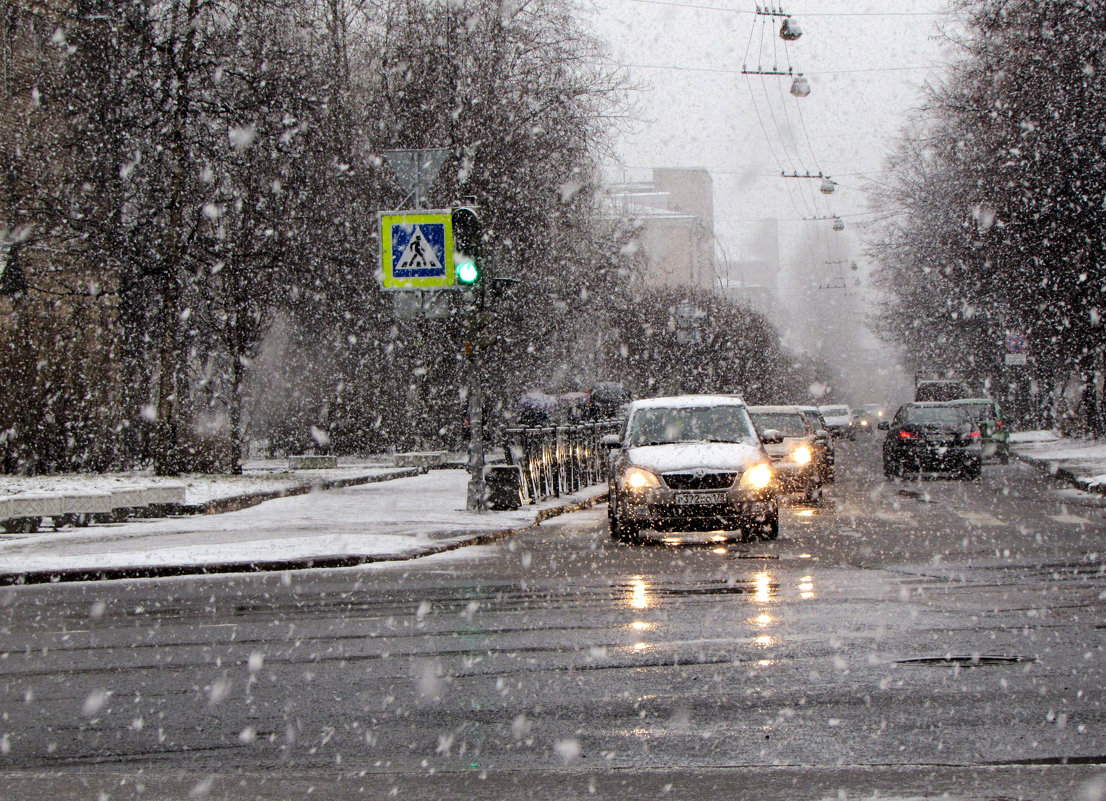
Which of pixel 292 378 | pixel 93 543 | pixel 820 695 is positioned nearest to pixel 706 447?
pixel 93 543

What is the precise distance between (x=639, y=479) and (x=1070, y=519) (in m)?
6.42

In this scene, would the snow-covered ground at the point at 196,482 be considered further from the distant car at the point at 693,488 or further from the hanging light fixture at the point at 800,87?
the hanging light fixture at the point at 800,87

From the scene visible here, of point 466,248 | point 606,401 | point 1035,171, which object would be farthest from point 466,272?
point 606,401

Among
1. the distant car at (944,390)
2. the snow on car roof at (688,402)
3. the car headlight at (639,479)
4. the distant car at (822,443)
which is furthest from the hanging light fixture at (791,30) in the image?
the distant car at (944,390)

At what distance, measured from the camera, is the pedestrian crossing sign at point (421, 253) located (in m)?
19.0

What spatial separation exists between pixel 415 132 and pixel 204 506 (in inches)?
612

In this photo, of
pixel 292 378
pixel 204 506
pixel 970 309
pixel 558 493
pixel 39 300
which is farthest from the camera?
pixel 970 309

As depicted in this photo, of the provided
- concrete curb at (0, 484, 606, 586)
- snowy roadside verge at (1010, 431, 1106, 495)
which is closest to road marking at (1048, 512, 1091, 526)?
snowy roadside verge at (1010, 431, 1106, 495)

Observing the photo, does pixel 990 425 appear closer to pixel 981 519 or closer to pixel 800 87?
pixel 800 87

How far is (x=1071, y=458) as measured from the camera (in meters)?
34.3

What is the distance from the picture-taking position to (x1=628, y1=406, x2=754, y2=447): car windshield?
16859 mm

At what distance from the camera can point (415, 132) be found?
33594 mm

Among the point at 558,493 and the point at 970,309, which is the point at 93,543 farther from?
the point at 970,309

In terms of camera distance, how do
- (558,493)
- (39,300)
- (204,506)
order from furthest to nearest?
(39,300), (558,493), (204,506)
